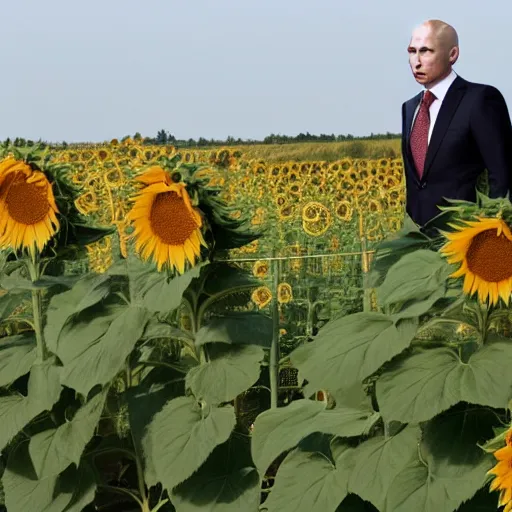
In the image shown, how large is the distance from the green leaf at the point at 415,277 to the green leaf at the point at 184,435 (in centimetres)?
66

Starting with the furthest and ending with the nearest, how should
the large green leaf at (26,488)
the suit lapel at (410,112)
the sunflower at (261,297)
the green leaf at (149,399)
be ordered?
the sunflower at (261,297), the suit lapel at (410,112), the large green leaf at (26,488), the green leaf at (149,399)

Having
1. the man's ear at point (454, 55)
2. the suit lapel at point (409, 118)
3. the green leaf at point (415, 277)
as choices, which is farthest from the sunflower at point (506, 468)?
the man's ear at point (454, 55)

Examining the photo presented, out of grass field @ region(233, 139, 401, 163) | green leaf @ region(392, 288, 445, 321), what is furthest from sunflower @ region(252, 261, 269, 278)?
grass field @ region(233, 139, 401, 163)

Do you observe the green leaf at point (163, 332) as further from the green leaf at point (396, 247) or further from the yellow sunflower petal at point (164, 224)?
the green leaf at point (396, 247)

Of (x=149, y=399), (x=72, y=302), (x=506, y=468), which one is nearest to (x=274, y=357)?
(x=149, y=399)

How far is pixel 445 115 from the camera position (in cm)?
437

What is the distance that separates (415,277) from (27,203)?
1503mm

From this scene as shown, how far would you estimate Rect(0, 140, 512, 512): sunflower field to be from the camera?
2963 millimetres

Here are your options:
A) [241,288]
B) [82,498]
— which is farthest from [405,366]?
[82,498]

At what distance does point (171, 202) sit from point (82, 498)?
1.08 meters

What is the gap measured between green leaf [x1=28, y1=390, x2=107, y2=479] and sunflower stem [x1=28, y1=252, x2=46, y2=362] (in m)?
0.27

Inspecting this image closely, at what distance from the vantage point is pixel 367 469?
3.11 m

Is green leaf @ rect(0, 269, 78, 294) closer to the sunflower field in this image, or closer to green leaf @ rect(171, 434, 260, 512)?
the sunflower field

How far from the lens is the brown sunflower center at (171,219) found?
11.2 ft
